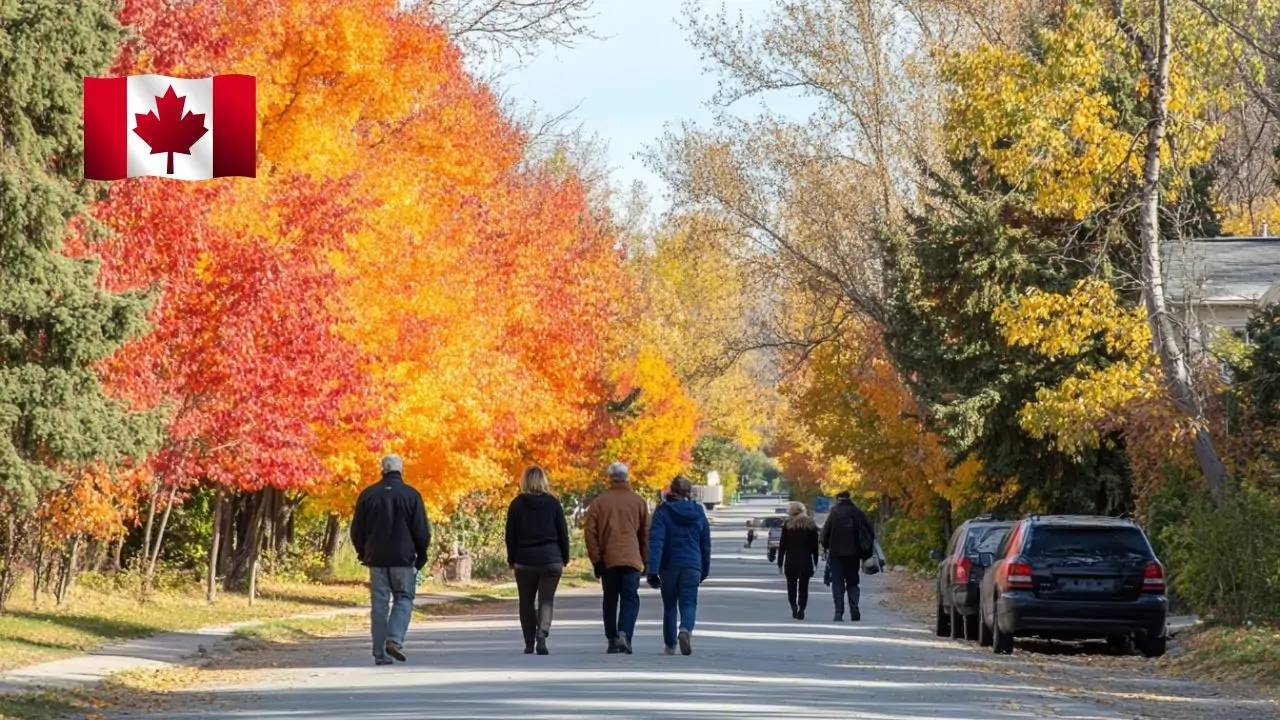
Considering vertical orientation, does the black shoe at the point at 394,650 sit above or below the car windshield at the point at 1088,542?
below

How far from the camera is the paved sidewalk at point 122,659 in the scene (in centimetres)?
1723

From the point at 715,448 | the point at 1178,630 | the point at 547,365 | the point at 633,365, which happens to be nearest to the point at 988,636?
the point at 1178,630

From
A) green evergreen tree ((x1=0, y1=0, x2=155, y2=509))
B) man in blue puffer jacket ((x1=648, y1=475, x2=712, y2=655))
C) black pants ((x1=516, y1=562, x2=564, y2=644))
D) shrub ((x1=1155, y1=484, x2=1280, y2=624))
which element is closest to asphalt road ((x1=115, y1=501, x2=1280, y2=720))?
black pants ((x1=516, y1=562, x2=564, y2=644))

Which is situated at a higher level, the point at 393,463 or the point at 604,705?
the point at 393,463

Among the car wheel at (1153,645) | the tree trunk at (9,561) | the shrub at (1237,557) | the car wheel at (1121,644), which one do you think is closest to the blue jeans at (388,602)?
the tree trunk at (9,561)

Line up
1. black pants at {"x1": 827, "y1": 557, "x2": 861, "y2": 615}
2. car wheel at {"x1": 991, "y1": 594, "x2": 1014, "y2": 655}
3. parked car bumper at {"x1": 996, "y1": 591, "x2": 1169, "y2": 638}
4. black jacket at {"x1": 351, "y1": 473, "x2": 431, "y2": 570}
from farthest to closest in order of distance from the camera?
black pants at {"x1": 827, "y1": 557, "x2": 861, "y2": 615} → car wheel at {"x1": 991, "y1": 594, "x2": 1014, "y2": 655} → parked car bumper at {"x1": 996, "y1": 591, "x2": 1169, "y2": 638} → black jacket at {"x1": 351, "y1": 473, "x2": 431, "y2": 570}

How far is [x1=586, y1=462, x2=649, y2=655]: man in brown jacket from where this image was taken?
20469mm

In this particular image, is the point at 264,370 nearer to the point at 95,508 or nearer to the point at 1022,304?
the point at 95,508

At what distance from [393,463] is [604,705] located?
18.8ft

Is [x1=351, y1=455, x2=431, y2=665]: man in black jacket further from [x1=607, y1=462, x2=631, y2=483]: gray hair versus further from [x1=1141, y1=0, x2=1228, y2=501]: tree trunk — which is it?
[x1=1141, y1=0, x2=1228, y2=501]: tree trunk

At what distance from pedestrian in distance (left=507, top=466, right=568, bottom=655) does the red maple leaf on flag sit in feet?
17.9

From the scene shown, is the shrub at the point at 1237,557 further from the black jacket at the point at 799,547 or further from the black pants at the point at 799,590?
the black pants at the point at 799,590

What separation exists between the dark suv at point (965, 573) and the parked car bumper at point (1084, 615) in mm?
3524

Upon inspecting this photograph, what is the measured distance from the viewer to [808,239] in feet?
162
